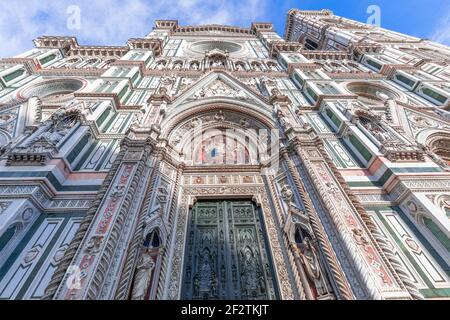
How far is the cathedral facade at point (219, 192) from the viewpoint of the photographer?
4.47 metres

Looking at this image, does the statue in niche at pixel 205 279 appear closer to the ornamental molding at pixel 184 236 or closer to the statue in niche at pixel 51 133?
the ornamental molding at pixel 184 236

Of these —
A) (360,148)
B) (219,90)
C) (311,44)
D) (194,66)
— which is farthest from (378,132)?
(311,44)

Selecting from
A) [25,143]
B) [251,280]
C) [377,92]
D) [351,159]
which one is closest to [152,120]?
[25,143]

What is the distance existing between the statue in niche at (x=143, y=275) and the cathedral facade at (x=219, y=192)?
0.02m

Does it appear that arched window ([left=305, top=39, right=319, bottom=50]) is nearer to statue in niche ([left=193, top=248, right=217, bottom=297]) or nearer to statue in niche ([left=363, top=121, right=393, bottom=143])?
statue in niche ([left=363, top=121, right=393, bottom=143])

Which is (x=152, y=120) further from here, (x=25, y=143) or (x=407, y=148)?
(x=407, y=148)

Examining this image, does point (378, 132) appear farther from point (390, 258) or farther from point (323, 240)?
point (323, 240)

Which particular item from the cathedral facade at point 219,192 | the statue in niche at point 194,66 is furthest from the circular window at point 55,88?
the statue in niche at point 194,66

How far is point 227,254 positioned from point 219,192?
6.20 feet

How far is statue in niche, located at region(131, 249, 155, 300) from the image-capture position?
4090 mm

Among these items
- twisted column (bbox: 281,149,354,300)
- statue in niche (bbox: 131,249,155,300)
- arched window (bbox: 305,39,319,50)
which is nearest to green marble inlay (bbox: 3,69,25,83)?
statue in niche (bbox: 131,249,155,300)

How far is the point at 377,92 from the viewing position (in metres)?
12.7

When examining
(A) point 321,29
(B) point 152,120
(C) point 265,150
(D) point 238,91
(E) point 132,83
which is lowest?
(C) point 265,150
